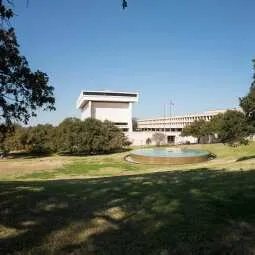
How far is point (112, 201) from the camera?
311 inches

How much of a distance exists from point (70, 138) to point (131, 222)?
2378 inches

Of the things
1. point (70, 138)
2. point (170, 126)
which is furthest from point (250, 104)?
point (170, 126)

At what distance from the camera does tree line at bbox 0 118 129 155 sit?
64.9 m

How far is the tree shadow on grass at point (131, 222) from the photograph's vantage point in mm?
5043

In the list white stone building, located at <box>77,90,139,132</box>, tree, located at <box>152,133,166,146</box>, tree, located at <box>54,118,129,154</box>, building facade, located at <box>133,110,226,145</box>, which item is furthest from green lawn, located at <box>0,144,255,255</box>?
white stone building, located at <box>77,90,139,132</box>

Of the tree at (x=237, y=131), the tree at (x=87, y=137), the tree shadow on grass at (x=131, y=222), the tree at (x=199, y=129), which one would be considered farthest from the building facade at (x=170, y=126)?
the tree shadow on grass at (x=131, y=222)

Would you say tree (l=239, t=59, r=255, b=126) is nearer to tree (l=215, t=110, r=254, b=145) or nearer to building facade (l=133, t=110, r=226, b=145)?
tree (l=215, t=110, r=254, b=145)

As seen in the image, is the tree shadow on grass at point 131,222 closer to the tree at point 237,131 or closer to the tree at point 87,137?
the tree at point 237,131

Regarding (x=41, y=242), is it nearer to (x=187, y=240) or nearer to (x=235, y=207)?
(x=187, y=240)

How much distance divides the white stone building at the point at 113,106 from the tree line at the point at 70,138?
1400 inches

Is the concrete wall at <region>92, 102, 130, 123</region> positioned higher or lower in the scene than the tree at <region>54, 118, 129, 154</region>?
higher

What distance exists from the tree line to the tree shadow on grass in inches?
2209

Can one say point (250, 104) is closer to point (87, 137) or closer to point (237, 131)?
point (237, 131)

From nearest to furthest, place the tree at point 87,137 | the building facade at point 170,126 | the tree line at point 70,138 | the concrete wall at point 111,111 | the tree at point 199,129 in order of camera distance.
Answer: the tree at point 87,137 → the tree line at point 70,138 → the tree at point 199,129 → the building facade at point 170,126 → the concrete wall at point 111,111
